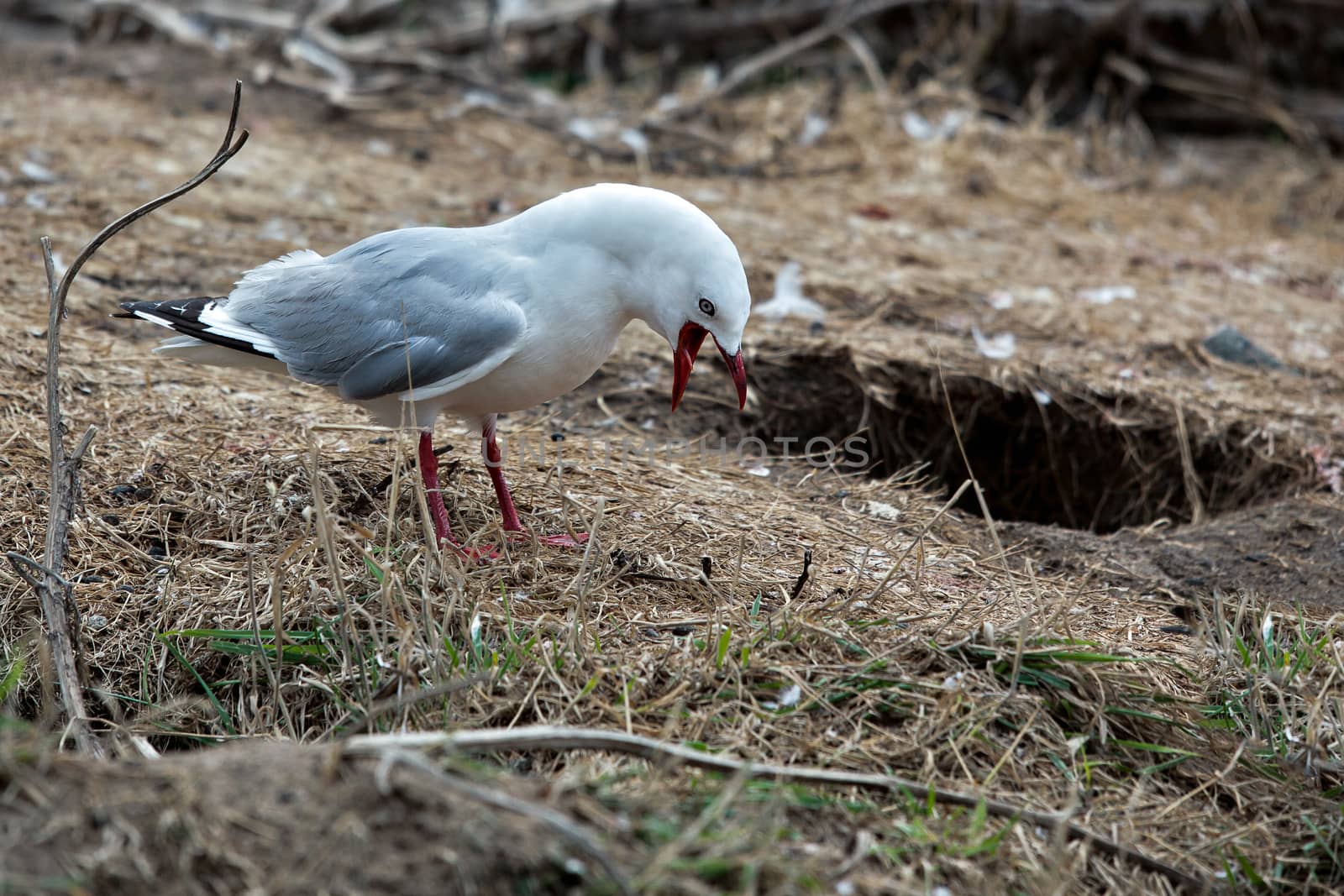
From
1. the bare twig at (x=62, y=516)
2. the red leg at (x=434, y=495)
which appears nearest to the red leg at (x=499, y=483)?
the red leg at (x=434, y=495)

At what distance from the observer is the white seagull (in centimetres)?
282

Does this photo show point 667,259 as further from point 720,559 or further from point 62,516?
point 62,516

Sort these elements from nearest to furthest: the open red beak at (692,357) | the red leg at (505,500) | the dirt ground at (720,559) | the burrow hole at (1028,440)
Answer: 1. the dirt ground at (720,559)
2. the open red beak at (692,357)
3. the red leg at (505,500)
4. the burrow hole at (1028,440)

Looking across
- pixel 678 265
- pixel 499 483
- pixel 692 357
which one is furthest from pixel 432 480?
pixel 678 265

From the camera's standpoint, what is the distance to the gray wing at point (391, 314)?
2.82 meters

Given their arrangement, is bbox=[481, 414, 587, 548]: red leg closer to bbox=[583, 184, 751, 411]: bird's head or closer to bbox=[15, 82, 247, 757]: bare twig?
bbox=[583, 184, 751, 411]: bird's head

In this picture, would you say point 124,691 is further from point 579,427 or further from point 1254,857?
point 1254,857

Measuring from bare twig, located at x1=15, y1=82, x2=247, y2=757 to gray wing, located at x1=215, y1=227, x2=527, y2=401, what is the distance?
0.50 metres

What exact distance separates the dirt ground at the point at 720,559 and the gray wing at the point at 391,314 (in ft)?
1.26

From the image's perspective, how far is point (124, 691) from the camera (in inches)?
108

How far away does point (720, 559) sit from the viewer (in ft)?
10.2

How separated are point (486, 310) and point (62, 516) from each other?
993 mm

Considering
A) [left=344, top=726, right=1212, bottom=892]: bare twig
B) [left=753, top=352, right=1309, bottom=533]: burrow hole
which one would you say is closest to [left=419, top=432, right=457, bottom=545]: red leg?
[left=344, top=726, right=1212, bottom=892]: bare twig

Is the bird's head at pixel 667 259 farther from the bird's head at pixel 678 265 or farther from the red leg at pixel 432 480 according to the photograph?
the red leg at pixel 432 480
